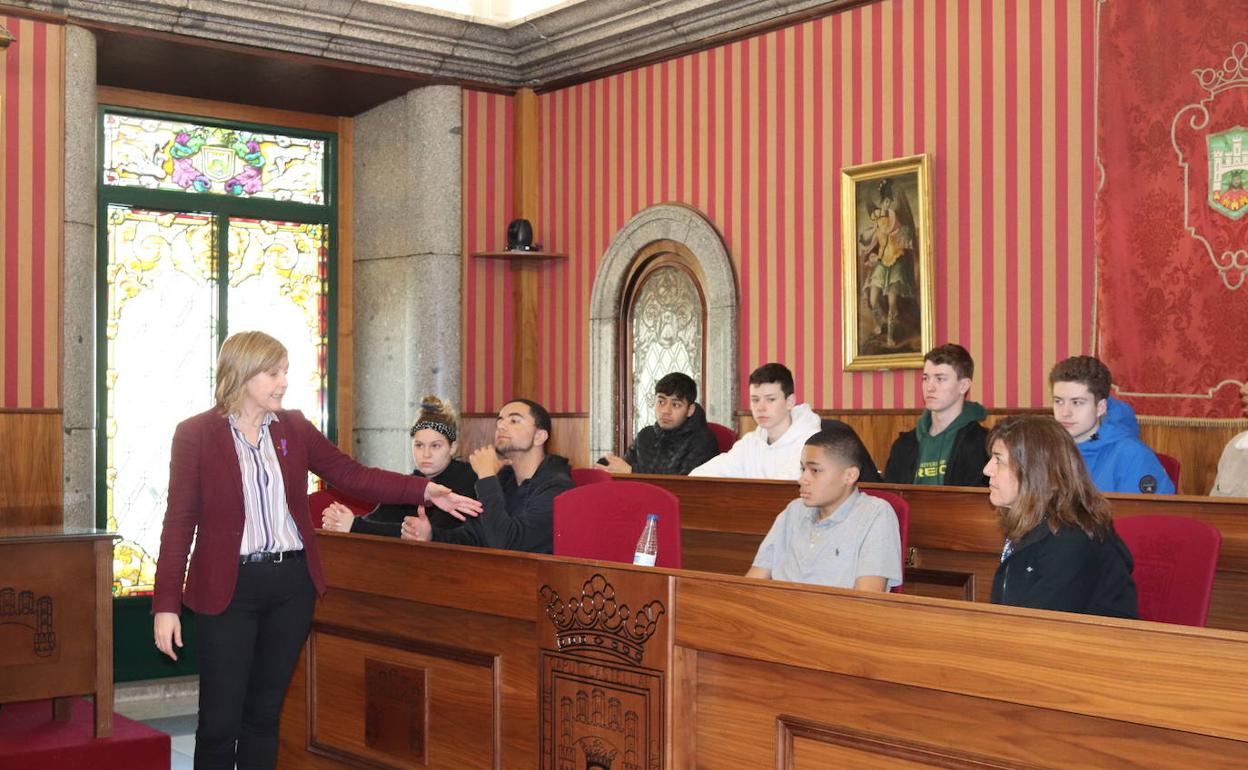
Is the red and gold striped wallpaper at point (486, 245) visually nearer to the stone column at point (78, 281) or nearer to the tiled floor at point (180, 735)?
the stone column at point (78, 281)

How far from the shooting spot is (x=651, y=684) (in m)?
3.15

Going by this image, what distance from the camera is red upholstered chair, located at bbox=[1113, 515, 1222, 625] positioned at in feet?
10.6

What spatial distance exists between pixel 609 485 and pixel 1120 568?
5.74ft

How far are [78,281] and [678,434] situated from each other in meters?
3.08

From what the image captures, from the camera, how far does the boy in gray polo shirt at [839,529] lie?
382 cm

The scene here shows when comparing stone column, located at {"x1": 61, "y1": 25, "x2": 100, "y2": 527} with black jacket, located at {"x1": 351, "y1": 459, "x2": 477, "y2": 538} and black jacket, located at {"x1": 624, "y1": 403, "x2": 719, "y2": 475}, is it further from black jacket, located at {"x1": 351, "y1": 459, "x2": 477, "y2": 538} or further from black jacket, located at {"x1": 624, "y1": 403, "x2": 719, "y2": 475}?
black jacket, located at {"x1": 624, "y1": 403, "x2": 719, "y2": 475}

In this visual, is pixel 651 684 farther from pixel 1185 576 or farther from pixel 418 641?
pixel 1185 576

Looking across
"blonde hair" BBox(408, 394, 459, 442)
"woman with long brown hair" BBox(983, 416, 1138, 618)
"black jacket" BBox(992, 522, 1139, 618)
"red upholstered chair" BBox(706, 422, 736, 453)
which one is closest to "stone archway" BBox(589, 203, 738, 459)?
"red upholstered chair" BBox(706, 422, 736, 453)

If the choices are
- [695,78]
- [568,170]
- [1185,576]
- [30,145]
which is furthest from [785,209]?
[1185,576]

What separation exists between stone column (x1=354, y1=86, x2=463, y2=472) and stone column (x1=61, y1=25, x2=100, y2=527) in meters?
1.82

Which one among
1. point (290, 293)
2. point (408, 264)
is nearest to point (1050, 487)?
point (408, 264)

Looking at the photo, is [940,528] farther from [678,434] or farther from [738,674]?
[678,434]

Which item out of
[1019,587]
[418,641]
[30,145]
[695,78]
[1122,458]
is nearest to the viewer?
[1019,587]

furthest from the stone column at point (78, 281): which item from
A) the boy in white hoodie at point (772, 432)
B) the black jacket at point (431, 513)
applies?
the boy in white hoodie at point (772, 432)
